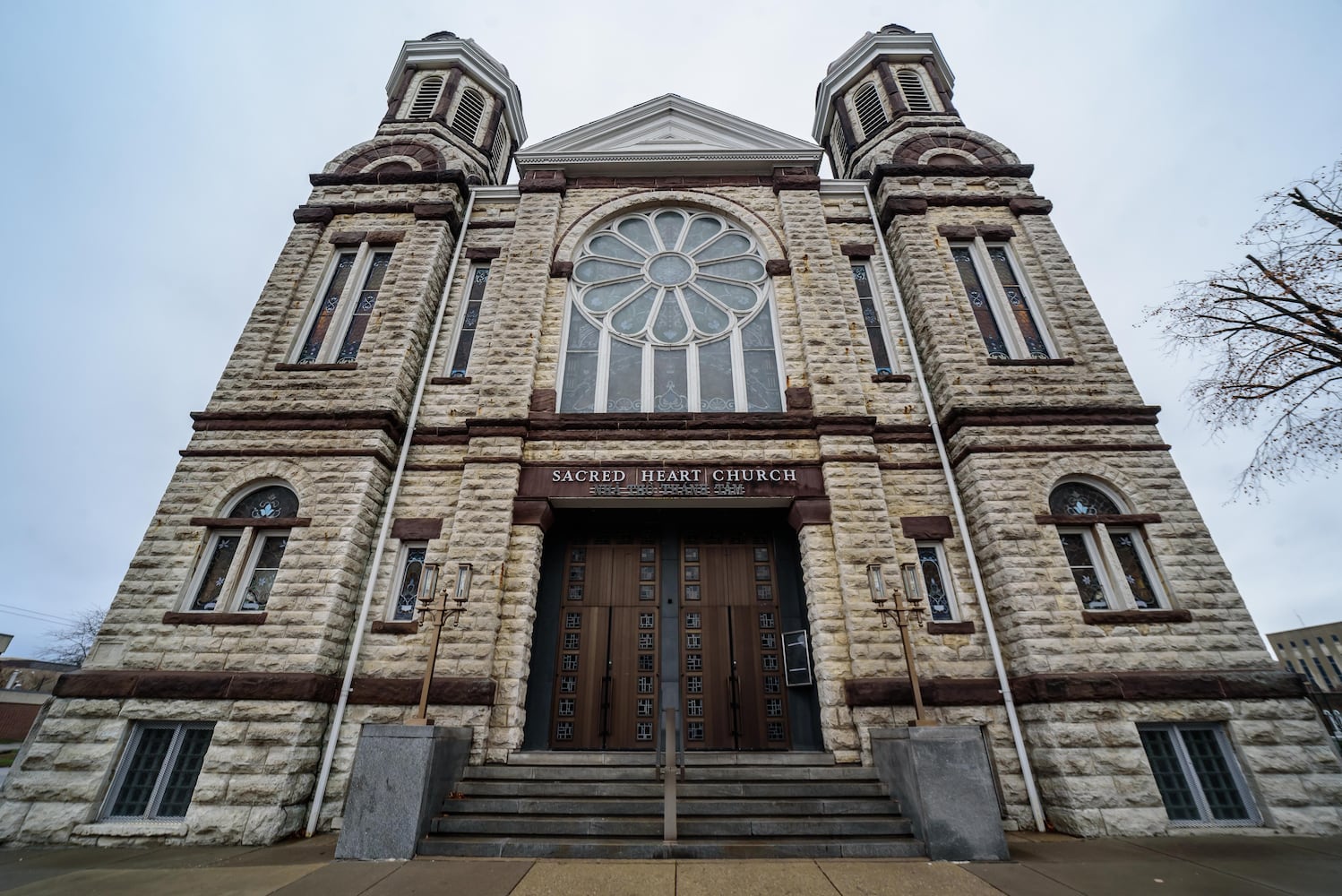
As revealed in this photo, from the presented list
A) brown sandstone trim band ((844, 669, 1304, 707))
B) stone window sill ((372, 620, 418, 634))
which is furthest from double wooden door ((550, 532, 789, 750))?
brown sandstone trim band ((844, 669, 1304, 707))

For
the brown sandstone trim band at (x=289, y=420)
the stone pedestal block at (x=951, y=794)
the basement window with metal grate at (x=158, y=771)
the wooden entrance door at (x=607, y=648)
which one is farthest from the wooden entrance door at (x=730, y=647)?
the basement window with metal grate at (x=158, y=771)

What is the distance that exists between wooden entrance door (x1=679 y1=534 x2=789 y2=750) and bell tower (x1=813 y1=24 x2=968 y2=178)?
11504 millimetres

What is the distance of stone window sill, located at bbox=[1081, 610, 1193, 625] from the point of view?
8273 mm

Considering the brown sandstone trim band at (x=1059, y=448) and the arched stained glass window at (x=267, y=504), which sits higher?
the brown sandstone trim band at (x=1059, y=448)

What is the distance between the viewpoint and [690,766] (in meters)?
7.67

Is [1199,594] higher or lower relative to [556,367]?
lower

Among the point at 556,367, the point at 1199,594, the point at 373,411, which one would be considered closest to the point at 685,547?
the point at 556,367

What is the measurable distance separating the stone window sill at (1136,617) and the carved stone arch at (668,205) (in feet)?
29.8

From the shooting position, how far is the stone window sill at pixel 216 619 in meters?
Answer: 8.44

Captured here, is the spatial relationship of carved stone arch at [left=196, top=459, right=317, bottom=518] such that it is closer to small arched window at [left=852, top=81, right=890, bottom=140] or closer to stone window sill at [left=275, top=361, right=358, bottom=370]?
stone window sill at [left=275, top=361, right=358, bottom=370]

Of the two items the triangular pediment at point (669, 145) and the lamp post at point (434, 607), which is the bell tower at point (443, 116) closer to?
the triangular pediment at point (669, 145)

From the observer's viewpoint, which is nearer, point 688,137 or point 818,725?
point 818,725

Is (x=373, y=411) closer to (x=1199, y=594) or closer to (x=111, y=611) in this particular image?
(x=111, y=611)

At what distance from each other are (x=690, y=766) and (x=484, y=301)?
987 centimetres
